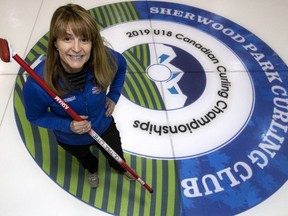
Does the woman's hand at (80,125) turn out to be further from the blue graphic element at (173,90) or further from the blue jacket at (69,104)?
the blue graphic element at (173,90)

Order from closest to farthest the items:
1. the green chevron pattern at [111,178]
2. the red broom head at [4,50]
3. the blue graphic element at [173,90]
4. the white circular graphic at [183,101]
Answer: the red broom head at [4,50]
the green chevron pattern at [111,178]
the white circular graphic at [183,101]
the blue graphic element at [173,90]

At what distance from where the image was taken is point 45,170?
2.06m

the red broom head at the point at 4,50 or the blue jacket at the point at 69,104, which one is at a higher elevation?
the red broom head at the point at 4,50

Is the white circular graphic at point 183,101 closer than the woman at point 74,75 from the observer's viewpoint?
No

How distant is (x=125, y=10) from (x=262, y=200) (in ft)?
7.85

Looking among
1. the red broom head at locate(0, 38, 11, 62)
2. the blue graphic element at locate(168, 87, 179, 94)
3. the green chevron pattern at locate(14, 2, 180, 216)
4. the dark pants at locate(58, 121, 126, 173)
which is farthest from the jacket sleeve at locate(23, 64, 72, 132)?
the blue graphic element at locate(168, 87, 179, 94)

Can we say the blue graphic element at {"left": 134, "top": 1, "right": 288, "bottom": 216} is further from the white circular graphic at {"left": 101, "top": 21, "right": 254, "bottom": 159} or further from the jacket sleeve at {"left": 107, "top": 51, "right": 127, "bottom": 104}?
the jacket sleeve at {"left": 107, "top": 51, "right": 127, "bottom": 104}

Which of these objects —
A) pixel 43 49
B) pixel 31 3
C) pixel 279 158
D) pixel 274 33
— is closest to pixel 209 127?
pixel 279 158

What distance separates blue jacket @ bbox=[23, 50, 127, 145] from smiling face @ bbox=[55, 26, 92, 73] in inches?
4.3

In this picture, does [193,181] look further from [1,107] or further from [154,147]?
[1,107]

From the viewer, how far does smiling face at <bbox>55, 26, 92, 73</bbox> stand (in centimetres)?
119

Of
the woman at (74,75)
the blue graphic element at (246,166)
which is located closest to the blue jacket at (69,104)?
the woman at (74,75)

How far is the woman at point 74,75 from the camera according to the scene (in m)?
1.18

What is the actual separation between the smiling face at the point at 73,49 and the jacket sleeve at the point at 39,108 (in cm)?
17
